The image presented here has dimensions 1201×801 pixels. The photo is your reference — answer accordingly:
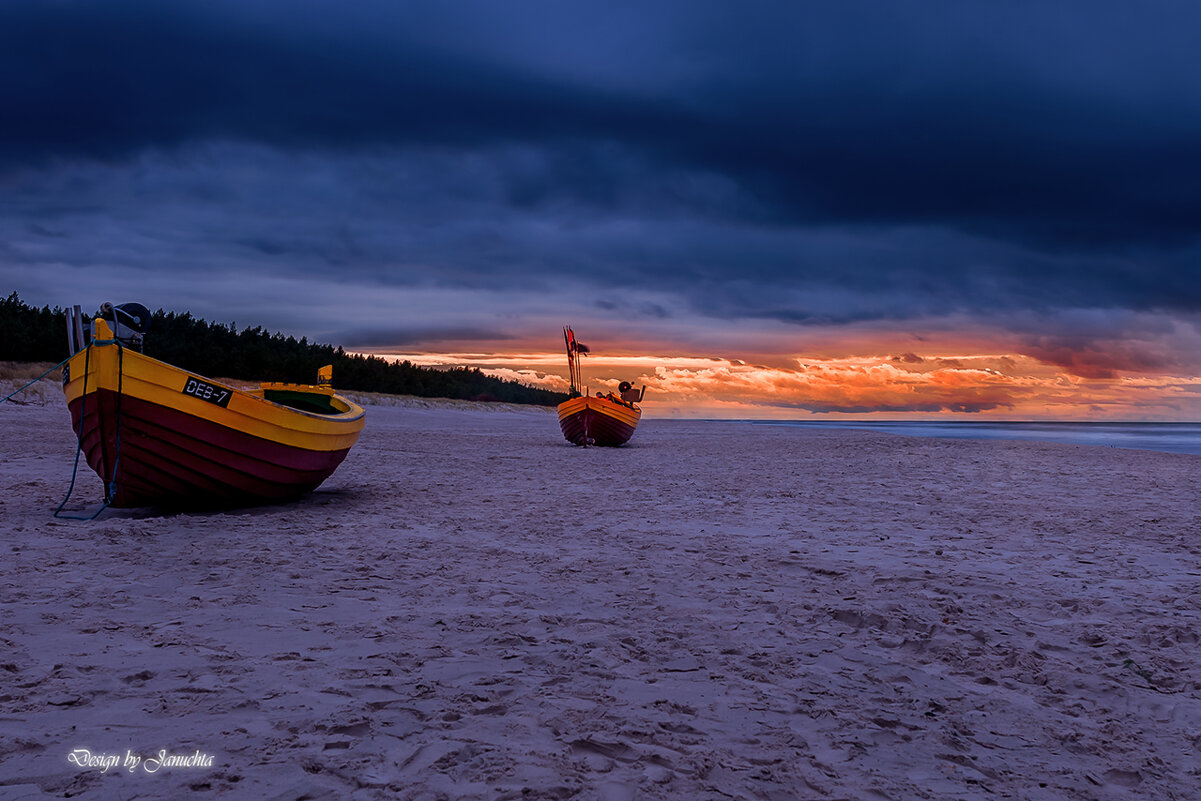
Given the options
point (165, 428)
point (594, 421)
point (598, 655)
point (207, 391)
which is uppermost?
point (207, 391)

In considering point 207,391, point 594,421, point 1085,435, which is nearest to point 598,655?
point 207,391

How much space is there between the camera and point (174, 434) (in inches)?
335

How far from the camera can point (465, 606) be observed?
5.20m

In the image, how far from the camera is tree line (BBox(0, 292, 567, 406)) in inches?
2025

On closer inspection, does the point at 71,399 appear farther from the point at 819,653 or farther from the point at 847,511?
the point at 847,511

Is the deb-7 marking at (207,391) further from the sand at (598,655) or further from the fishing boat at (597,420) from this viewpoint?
the fishing boat at (597,420)

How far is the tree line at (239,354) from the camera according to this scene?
5144cm

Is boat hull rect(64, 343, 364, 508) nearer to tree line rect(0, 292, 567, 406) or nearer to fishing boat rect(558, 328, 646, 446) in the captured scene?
fishing boat rect(558, 328, 646, 446)

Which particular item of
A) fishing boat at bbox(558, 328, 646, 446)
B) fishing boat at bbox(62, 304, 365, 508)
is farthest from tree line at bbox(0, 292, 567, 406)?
fishing boat at bbox(62, 304, 365, 508)

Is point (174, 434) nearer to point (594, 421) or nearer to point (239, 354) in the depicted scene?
point (594, 421)

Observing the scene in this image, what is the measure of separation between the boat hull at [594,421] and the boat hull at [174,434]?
13889 millimetres

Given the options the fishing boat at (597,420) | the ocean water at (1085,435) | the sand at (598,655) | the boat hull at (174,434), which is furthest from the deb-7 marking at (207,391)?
the ocean water at (1085,435)

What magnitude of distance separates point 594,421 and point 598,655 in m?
19.1

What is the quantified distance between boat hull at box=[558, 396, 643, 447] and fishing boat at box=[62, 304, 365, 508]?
13905 millimetres
